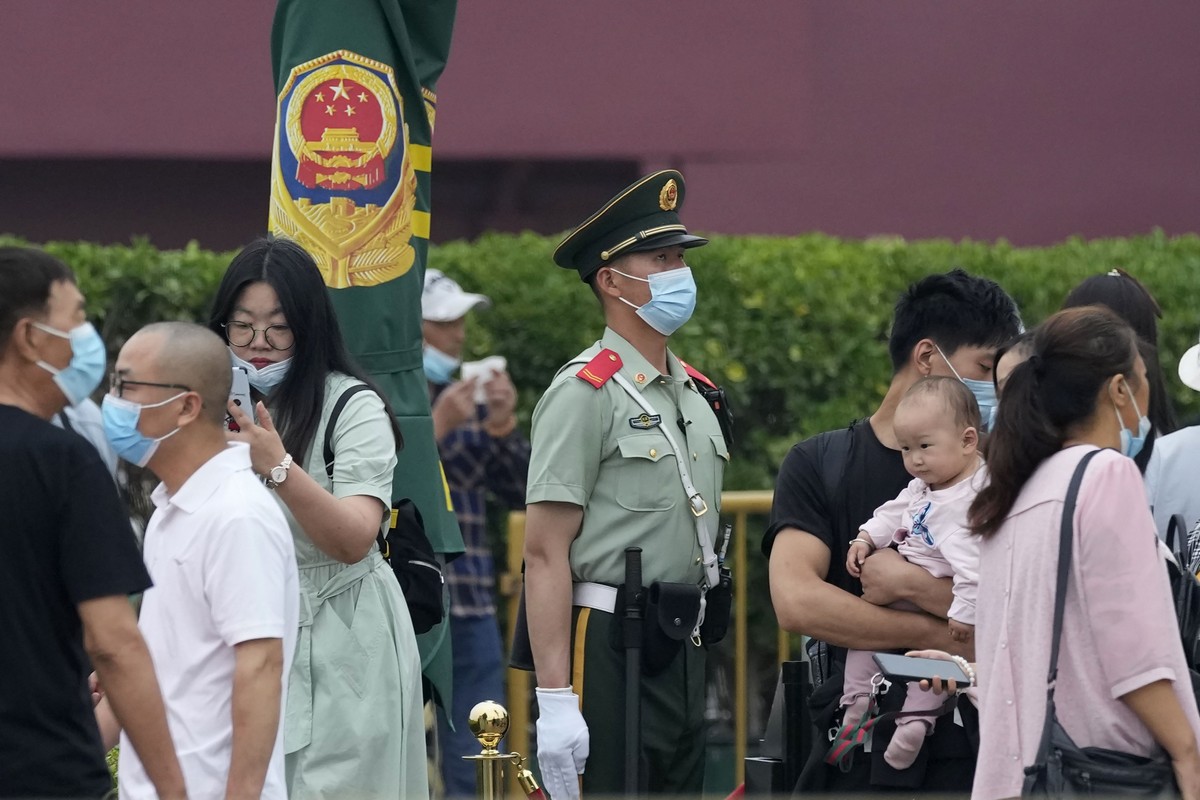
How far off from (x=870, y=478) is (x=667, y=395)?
694mm

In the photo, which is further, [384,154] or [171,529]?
[384,154]

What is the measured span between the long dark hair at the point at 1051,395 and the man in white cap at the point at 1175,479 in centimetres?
111

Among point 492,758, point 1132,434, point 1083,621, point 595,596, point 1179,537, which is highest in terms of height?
point 1132,434

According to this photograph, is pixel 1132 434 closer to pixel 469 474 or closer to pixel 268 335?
pixel 268 335

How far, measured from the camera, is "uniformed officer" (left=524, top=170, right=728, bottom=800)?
4.45 m

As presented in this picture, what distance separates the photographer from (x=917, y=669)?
392 cm

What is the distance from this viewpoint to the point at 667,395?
15.6ft

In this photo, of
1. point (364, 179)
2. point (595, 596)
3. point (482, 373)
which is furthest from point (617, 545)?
point (482, 373)

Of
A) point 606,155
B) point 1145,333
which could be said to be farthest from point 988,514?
point 606,155

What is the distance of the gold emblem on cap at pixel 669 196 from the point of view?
191 inches

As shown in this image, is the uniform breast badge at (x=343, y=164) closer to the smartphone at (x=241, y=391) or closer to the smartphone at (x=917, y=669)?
the smartphone at (x=241, y=391)

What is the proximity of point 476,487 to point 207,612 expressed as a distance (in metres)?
3.71

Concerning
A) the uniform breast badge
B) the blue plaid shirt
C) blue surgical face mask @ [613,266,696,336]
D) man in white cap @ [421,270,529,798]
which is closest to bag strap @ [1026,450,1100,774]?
blue surgical face mask @ [613,266,696,336]

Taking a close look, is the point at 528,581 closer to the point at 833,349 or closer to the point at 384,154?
the point at 384,154
